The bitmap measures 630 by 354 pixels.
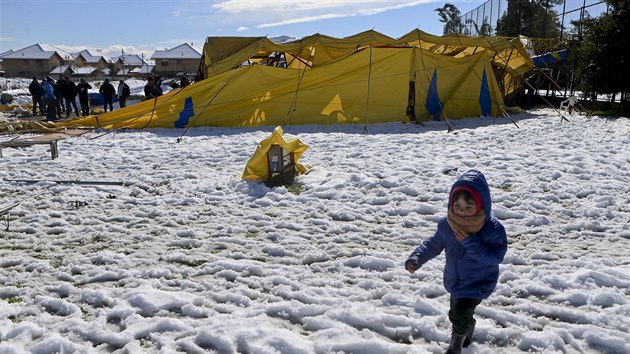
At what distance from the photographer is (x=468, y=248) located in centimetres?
274

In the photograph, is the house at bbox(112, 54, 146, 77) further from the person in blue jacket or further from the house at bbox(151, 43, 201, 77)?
the person in blue jacket

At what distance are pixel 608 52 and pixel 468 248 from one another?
1902cm

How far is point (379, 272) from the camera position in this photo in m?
4.31

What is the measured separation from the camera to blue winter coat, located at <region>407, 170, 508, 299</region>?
8.94 ft

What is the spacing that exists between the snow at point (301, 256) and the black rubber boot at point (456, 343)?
7.5 inches

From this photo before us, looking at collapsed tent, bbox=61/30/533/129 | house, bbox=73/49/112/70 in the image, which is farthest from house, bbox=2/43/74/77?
collapsed tent, bbox=61/30/533/129

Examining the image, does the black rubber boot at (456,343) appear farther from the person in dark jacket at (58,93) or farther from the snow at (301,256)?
the person in dark jacket at (58,93)

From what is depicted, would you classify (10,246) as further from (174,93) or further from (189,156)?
(174,93)

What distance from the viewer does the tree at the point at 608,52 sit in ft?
57.6

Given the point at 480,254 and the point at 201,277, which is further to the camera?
the point at 201,277

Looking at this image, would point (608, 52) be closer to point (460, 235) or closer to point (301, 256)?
point (301, 256)

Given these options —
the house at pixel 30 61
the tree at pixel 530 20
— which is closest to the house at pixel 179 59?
the house at pixel 30 61

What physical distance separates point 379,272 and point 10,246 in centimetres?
386

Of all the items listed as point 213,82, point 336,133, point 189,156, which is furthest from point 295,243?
point 213,82
